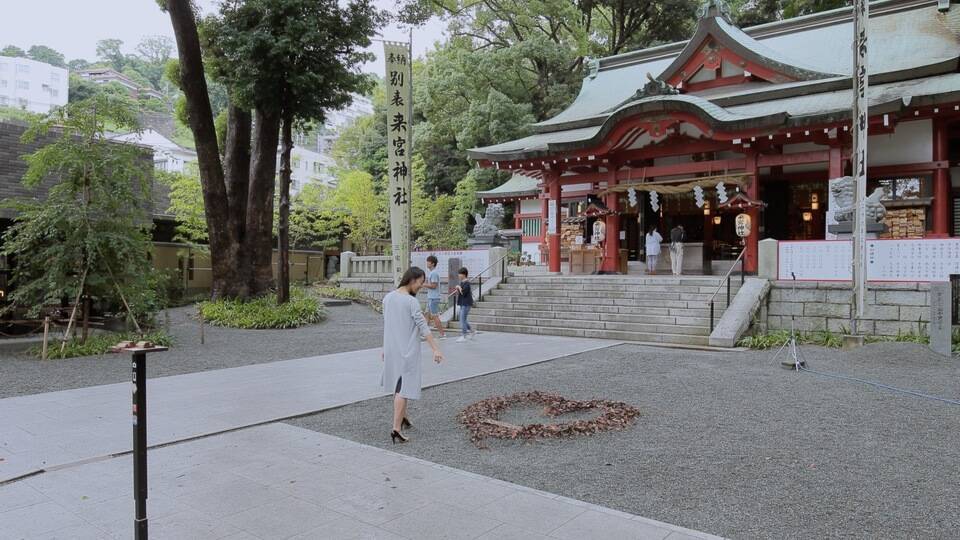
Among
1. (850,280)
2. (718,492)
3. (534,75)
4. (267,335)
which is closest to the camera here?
(718,492)

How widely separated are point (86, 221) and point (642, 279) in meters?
12.7

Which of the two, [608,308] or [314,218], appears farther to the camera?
[314,218]

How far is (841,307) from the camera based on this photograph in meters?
12.4

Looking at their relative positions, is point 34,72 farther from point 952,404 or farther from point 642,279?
point 952,404

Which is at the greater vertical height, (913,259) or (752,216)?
(752,216)

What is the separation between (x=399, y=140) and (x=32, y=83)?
97966 millimetres

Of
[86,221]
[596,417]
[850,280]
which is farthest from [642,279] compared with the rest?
[86,221]

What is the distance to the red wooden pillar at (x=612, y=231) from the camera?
61.0 feet

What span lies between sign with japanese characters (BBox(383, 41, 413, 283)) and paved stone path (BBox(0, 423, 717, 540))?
7515 mm

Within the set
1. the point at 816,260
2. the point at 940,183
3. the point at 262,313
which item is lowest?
the point at 262,313

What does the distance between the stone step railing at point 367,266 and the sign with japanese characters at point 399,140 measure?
9.40m

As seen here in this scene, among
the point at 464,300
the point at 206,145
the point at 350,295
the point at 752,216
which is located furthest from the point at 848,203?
the point at 206,145

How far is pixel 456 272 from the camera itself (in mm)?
18266

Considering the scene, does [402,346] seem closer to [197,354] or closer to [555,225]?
[197,354]
